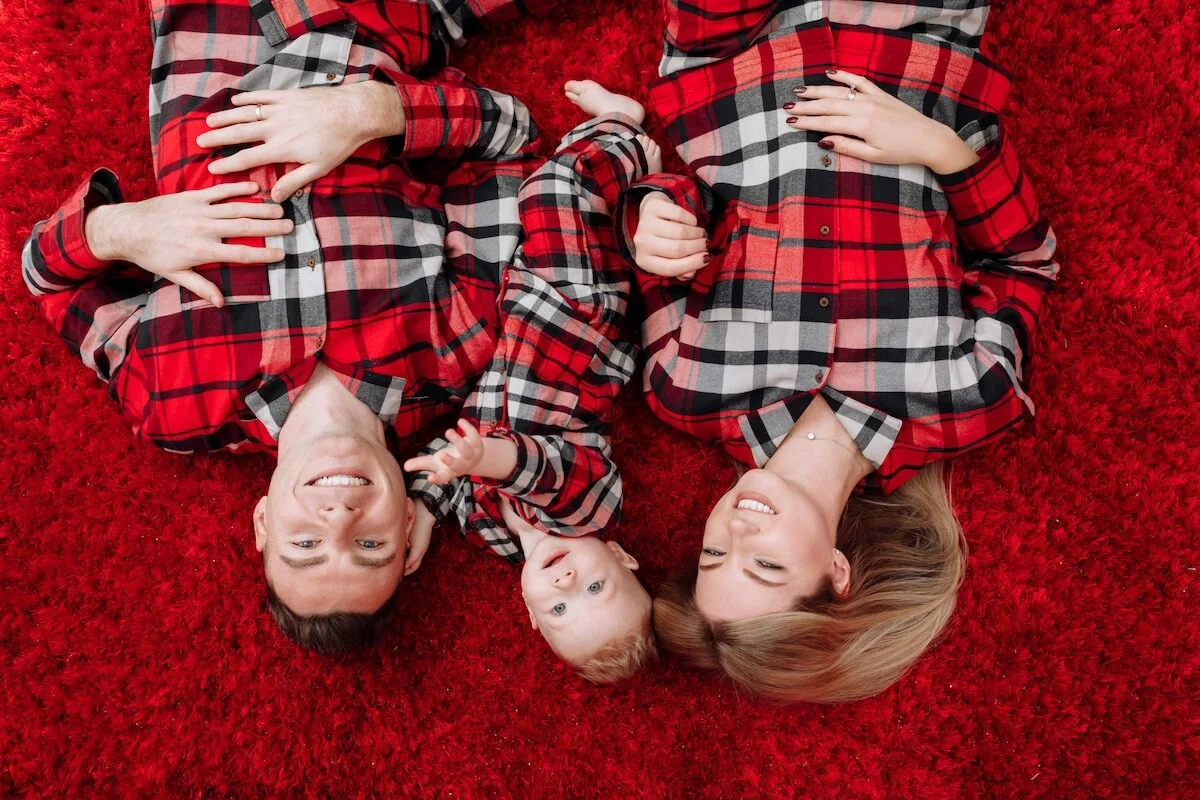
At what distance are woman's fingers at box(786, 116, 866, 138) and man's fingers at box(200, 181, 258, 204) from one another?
0.94 metres

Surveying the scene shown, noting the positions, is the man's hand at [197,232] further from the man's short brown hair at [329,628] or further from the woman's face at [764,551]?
the woman's face at [764,551]

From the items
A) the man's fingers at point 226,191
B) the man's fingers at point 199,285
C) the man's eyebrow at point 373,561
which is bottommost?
the man's eyebrow at point 373,561

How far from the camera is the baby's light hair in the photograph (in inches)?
59.3

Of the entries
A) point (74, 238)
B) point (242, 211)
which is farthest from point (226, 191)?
point (74, 238)

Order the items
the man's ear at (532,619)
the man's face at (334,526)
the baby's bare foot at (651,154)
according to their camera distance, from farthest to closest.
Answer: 1. the baby's bare foot at (651,154)
2. the man's ear at (532,619)
3. the man's face at (334,526)

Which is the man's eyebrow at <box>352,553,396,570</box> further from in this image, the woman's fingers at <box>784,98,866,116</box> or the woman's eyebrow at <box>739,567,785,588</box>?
the woman's fingers at <box>784,98,866,116</box>

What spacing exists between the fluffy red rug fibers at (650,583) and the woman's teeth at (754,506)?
13.0 inches

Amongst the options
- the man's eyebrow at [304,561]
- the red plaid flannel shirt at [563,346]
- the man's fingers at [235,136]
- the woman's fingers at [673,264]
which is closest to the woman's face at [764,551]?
the red plaid flannel shirt at [563,346]

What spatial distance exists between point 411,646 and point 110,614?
0.59 metres

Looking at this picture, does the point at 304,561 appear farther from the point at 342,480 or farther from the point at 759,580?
the point at 759,580

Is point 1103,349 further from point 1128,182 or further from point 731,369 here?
point 731,369

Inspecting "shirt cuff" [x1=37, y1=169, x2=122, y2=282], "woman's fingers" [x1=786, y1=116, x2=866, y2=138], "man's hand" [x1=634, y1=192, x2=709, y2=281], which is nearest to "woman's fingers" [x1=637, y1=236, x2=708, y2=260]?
"man's hand" [x1=634, y1=192, x2=709, y2=281]

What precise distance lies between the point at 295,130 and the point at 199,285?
31 cm

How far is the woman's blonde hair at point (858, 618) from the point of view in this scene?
4.75ft
